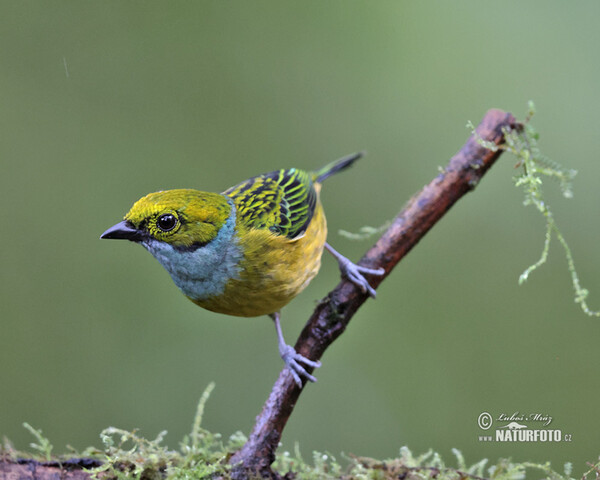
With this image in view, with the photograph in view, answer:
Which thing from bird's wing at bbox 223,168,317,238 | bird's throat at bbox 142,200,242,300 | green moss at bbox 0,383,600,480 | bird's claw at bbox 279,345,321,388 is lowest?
green moss at bbox 0,383,600,480

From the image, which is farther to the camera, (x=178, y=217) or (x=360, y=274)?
(x=360, y=274)

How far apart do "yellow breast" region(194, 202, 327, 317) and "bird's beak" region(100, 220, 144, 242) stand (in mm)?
509

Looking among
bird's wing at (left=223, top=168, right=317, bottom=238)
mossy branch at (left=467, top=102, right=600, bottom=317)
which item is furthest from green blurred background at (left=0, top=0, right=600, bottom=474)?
mossy branch at (left=467, top=102, right=600, bottom=317)

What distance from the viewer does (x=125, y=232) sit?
9.32 feet

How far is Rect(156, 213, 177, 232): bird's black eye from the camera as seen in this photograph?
2885 millimetres

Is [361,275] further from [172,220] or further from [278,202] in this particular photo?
[172,220]

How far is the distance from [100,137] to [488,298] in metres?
3.97

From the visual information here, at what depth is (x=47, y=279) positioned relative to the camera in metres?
5.68

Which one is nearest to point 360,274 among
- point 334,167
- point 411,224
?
point 411,224

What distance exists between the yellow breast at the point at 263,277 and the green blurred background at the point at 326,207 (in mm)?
2173

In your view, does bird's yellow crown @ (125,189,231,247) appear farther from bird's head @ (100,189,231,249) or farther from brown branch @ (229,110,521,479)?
brown branch @ (229,110,521,479)

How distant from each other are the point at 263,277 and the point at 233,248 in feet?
0.71

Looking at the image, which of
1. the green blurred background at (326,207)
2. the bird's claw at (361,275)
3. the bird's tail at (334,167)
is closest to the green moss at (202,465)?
the bird's claw at (361,275)

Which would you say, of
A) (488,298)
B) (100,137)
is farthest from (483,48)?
(100,137)
